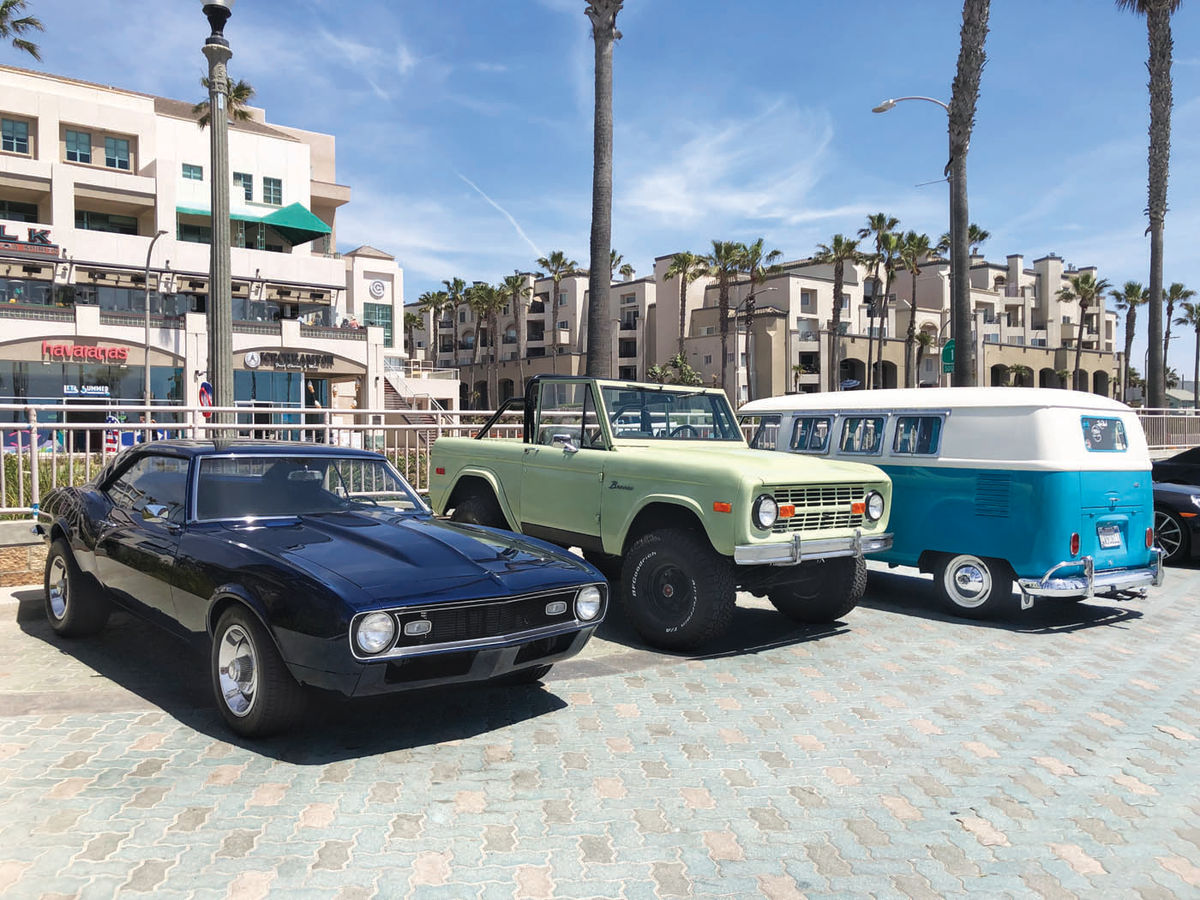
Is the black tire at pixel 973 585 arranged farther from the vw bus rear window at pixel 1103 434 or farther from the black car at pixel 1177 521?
the black car at pixel 1177 521

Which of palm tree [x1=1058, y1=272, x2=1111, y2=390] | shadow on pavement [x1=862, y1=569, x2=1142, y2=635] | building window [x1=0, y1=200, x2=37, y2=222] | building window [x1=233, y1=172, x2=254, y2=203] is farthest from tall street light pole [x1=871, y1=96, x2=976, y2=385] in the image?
palm tree [x1=1058, y1=272, x2=1111, y2=390]

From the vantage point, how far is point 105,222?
38812 mm

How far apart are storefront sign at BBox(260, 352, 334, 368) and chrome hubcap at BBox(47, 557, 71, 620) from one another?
34869mm

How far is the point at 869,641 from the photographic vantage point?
680 centimetres

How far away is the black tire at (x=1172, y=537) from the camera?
10.7 m

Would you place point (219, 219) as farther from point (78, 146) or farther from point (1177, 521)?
point (78, 146)

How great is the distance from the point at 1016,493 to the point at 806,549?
233 cm

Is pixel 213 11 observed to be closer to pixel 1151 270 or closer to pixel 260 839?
pixel 260 839

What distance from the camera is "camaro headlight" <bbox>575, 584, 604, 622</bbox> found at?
4.76 metres

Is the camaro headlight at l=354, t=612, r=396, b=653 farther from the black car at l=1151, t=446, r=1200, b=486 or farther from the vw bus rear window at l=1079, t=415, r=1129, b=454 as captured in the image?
the black car at l=1151, t=446, r=1200, b=486

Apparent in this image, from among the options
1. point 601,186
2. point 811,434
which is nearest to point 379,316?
point 601,186

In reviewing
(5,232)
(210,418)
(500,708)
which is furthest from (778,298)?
(500,708)

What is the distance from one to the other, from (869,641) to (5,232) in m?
38.5

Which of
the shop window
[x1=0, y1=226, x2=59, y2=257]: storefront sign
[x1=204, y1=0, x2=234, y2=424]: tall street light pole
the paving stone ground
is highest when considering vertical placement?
the shop window
